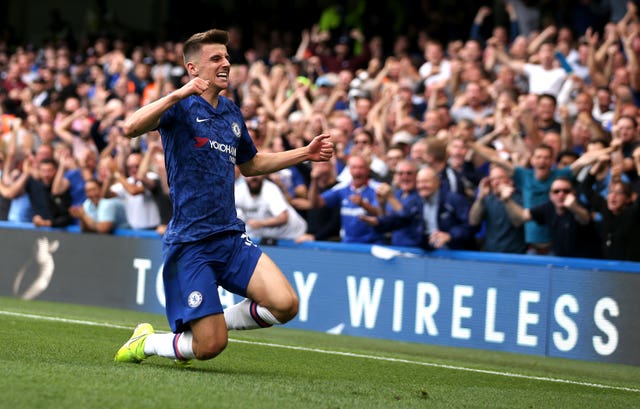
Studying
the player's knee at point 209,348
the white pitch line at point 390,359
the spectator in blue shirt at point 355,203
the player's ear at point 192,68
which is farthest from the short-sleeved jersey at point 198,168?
the spectator in blue shirt at point 355,203

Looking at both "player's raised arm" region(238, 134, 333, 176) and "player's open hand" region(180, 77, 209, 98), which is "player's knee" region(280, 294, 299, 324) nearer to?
"player's raised arm" region(238, 134, 333, 176)

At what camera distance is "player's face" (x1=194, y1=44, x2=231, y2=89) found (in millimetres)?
8078

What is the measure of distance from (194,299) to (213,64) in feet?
5.13

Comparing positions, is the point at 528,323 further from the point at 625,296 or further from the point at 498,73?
the point at 498,73

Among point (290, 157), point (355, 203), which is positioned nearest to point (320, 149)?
point (290, 157)

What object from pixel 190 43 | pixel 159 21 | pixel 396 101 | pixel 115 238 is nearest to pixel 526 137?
pixel 396 101

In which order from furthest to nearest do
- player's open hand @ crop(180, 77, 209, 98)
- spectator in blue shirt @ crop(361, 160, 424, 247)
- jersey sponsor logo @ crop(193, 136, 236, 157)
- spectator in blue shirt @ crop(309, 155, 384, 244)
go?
spectator in blue shirt @ crop(309, 155, 384, 244), spectator in blue shirt @ crop(361, 160, 424, 247), jersey sponsor logo @ crop(193, 136, 236, 157), player's open hand @ crop(180, 77, 209, 98)

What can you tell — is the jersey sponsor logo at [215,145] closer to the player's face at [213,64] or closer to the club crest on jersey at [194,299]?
the player's face at [213,64]

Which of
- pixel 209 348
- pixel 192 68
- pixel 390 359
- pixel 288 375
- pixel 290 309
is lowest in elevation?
pixel 390 359

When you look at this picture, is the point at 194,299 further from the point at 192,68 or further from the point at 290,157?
the point at 192,68

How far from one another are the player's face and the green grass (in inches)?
76.7

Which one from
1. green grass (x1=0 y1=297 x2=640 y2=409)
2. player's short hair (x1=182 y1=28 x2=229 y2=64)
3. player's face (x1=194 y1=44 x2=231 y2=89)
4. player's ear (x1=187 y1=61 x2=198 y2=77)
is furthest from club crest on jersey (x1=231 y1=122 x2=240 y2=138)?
green grass (x1=0 y1=297 x2=640 y2=409)

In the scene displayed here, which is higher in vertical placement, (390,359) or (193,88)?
(193,88)

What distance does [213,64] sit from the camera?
26.6ft
